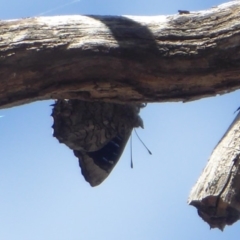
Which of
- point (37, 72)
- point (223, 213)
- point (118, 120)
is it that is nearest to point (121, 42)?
point (37, 72)

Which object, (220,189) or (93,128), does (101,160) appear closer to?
Answer: (93,128)

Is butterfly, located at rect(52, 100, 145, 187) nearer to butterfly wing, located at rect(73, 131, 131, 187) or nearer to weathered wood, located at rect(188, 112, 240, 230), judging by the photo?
butterfly wing, located at rect(73, 131, 131, 187)

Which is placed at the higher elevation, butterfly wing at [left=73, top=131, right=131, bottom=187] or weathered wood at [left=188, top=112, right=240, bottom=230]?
butterfly wing at [left=73, top=131, right=131, bottom=187]

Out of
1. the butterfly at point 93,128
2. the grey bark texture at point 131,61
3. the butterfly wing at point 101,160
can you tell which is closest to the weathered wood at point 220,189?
the grey bark texture at point 131,61

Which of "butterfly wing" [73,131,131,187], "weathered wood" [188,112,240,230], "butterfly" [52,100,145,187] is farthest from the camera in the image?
"butterfly wing" [73,131,131,187]

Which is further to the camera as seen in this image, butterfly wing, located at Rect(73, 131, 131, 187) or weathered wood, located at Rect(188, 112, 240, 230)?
butterfly wing, located at Rect(73, 131, 131, 187)

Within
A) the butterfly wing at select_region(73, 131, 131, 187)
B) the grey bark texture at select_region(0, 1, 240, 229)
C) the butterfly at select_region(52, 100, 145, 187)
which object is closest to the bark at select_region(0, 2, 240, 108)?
the grey bark texture at select_region(0, 1, 240, 229)

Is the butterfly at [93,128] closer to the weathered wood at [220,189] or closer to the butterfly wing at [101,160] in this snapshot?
the butterfly wing at [101,160]
